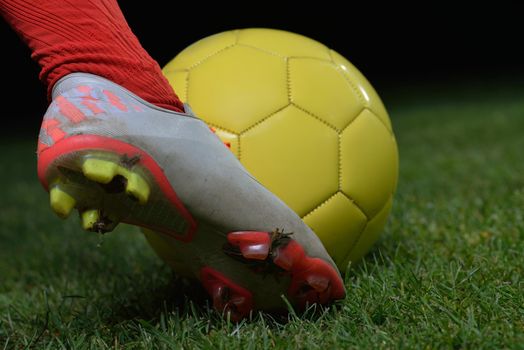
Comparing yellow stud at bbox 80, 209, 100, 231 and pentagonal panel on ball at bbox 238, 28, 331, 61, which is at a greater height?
pentagonal panel on ball at bbox 238, 28, 331, 61

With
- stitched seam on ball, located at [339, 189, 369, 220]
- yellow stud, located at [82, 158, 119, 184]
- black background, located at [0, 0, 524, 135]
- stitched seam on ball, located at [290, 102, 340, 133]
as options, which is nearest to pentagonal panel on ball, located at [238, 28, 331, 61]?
stitched seam on ball, located at [290, 102, 340, 133]

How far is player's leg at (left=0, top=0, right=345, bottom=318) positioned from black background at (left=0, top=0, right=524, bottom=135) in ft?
20.1

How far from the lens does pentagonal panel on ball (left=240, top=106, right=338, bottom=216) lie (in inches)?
54.0

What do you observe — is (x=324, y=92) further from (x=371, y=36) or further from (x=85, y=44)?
(x=371, y=36)

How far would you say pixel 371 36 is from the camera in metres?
9.29

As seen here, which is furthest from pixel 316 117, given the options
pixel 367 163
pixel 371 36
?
pixel 371 36

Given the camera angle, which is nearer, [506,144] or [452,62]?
[506,144]

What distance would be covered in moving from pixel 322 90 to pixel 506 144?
211 centimetres

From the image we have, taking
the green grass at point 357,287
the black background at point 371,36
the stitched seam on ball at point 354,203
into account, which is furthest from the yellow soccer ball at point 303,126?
the black background at point 371,36

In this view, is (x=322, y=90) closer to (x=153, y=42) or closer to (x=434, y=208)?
(x=434, y=208)

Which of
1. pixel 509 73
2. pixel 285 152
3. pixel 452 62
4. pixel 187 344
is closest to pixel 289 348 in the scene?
pixel 187 344

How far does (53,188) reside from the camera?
1073 millimetres

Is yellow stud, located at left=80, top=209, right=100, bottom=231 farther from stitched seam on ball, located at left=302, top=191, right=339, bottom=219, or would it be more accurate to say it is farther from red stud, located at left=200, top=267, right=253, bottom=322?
stitched seam on ball, located at left=302, top=191, right=339, bottom=219

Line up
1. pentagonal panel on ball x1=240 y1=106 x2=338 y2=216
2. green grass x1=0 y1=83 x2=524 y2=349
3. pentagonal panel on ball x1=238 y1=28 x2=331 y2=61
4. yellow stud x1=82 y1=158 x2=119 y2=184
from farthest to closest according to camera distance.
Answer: pentagonal panel on ball x1=238 y1=28 x2=331 y2=61 → pentagonal panel on ball x1=240 y1=106 x2=338 y2=216 → green grass x1=0 y1=83 x2=524 y2=349 → yellow stud x1=82 y1=158 x2=119 y2=184
